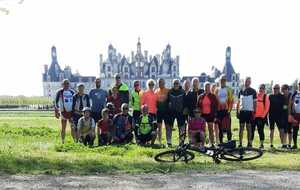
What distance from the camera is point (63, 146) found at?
522 inches

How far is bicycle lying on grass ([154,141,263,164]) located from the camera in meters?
10.9

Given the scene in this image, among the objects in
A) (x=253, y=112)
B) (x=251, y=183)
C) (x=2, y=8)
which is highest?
(x=2, y=8)

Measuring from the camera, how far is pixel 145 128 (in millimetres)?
13961

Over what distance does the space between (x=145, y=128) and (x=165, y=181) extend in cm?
513

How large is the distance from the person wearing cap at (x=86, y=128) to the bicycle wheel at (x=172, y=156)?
3322 millimetres

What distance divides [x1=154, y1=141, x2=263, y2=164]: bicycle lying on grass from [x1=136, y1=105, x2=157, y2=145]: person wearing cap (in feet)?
9.77

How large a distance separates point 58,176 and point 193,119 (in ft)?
16.1

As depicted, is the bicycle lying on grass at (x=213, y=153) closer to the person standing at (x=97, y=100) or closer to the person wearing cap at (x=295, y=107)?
the person wearing cap at (x=295, y=107)

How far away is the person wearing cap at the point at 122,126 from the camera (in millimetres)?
13922

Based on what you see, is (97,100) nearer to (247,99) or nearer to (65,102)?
(65,102)

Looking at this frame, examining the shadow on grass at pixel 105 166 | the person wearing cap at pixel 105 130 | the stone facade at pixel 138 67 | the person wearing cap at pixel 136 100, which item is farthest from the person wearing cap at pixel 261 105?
the stone facade at pixel 138 67

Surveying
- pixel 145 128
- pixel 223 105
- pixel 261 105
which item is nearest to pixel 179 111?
pixel 145 128

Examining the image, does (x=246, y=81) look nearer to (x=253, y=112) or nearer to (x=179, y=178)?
(x=253, y=112)

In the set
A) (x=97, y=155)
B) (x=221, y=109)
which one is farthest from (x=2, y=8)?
(x=221, y=109)
